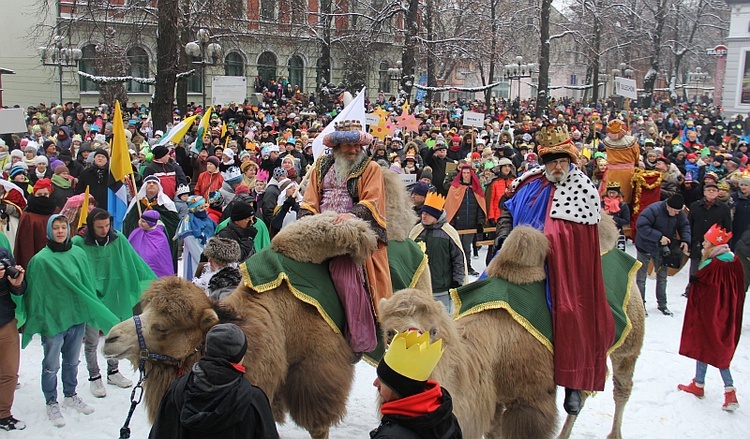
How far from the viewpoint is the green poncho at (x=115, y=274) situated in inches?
273

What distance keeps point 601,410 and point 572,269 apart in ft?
8.64

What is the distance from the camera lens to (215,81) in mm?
20562

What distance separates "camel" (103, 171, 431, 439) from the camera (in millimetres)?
4227

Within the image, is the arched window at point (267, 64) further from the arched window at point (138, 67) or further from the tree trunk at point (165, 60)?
the tree trunk at point (165, 60)

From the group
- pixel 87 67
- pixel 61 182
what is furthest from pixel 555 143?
pixel 87 67

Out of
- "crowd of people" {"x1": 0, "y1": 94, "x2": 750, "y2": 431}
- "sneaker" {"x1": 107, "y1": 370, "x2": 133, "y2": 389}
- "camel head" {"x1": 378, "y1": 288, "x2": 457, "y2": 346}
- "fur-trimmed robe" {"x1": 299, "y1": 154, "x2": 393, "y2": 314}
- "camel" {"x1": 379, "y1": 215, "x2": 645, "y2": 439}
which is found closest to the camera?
"camel head" {"x1": 378, "y1": 288, "x2": 457, "y2": 346}

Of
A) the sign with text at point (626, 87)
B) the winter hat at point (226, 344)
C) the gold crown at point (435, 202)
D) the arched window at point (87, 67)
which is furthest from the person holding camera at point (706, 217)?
the arched window at point (87, 67)

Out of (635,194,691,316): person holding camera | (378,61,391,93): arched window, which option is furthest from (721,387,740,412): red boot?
(378,61,391,93): arched window

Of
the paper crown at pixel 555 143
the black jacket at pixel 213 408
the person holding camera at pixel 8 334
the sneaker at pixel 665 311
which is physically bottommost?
the sneaker at pixel 665 311

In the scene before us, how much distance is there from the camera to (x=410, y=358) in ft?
10.2

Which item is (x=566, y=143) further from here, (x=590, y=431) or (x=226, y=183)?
(x=226, y=183)

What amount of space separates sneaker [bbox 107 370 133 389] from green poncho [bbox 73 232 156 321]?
0.72 metres

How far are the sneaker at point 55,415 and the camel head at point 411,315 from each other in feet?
12.0

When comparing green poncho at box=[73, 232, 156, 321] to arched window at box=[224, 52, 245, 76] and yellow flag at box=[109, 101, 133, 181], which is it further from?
arched window at box=[224, 52, 245, 76]
